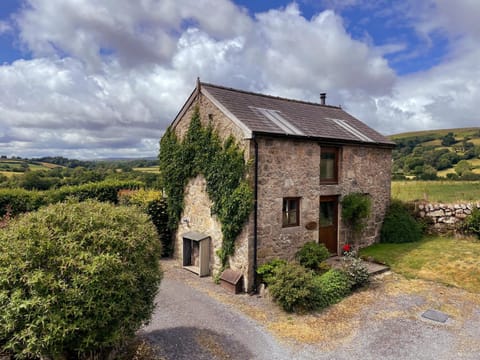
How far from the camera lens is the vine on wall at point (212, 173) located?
10.2 metres

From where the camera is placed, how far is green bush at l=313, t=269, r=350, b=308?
915 cm

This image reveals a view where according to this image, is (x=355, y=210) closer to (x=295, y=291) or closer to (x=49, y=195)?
(x=295, y=291)

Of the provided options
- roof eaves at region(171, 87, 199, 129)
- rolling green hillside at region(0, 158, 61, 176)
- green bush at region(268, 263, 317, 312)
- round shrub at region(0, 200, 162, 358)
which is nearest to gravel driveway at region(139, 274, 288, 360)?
green bush at region(268, 263, 317, 312)

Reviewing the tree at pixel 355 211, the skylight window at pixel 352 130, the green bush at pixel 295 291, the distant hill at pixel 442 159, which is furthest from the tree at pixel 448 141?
the green bush at pixel 295 291

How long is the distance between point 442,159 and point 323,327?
3469 centimetres

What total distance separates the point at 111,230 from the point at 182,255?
7.82 metres

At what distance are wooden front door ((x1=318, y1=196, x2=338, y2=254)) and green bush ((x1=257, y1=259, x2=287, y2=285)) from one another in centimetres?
328

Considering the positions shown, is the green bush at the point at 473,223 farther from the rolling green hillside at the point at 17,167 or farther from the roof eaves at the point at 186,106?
the rolling green hillside at the point at 17,167

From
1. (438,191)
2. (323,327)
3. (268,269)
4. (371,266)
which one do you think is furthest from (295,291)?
(438,191)

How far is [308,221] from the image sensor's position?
460 inches

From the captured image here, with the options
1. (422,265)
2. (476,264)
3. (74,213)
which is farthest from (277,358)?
(476,264)

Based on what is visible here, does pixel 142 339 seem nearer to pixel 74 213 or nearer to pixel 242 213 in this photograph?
pixel 74 213

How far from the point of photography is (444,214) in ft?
52.3

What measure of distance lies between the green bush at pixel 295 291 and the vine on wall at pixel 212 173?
87.4 inches
